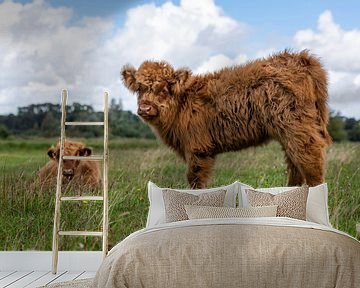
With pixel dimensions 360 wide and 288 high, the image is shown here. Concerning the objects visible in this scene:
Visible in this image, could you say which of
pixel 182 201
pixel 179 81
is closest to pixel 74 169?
pixel 179 81

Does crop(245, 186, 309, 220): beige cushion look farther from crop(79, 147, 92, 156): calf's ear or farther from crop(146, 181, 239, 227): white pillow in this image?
crop(79, 147, 92, 156): calf's ear

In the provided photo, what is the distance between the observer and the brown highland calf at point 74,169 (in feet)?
19.7

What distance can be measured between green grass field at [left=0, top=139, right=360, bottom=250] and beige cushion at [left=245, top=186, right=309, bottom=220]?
33.0 inches

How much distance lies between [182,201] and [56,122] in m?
1.74

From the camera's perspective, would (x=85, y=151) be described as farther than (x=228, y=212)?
Yes

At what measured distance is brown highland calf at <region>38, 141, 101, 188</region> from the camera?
5992 mm

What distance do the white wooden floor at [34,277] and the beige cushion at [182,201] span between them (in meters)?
1.20

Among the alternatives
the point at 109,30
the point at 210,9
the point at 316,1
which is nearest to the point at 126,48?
the point at 109,30

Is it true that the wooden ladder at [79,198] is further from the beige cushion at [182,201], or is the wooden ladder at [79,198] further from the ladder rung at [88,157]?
the beige cushion at [182,201]

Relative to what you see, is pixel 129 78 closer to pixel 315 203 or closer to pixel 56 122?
pixel 56 122

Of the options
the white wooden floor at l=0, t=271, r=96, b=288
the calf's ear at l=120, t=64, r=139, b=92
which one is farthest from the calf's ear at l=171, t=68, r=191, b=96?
the white wooden floor at l=0, t=271, r=96, b=288

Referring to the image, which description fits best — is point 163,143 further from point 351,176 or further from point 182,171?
point 351,176

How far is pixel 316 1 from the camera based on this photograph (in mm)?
5965

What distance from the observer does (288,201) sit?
4.81 metres
